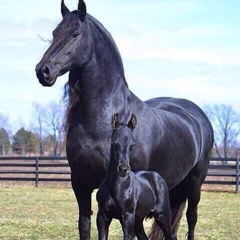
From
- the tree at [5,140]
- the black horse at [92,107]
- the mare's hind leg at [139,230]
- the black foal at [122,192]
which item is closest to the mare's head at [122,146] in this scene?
the black foal at [122,192]

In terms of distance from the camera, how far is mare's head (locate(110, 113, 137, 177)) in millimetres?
3998

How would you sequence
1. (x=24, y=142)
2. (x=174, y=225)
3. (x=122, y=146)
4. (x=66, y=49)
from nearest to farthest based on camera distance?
(x=122, y=146) < (x=66, y=49) < (x=174, y=225) < (x=24, y=142)

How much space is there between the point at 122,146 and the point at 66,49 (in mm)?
977

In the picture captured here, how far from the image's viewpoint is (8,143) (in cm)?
6962

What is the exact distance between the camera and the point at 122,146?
4.08 m

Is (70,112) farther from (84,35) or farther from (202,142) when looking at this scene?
(202,142)

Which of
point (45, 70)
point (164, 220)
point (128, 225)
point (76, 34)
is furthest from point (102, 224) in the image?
point (76, 34)

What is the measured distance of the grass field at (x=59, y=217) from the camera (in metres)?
8.19

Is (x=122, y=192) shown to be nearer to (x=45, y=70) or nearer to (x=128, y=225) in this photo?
(x=128, y=225)

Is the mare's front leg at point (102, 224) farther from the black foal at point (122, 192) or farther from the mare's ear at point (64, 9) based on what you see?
the mare's ear at point (64, 9)

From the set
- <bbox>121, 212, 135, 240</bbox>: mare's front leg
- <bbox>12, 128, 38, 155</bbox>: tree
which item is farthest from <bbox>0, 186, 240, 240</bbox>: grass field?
<bbox>12, 128, 38, 155</bbox>: tree

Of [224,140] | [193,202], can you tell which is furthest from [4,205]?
[224,140]

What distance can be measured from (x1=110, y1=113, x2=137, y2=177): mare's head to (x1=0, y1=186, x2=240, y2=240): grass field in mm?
3859

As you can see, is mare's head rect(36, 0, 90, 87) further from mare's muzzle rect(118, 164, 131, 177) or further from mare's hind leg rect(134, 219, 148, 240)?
mare's hind leg rect(134, 219, 148, 240)
